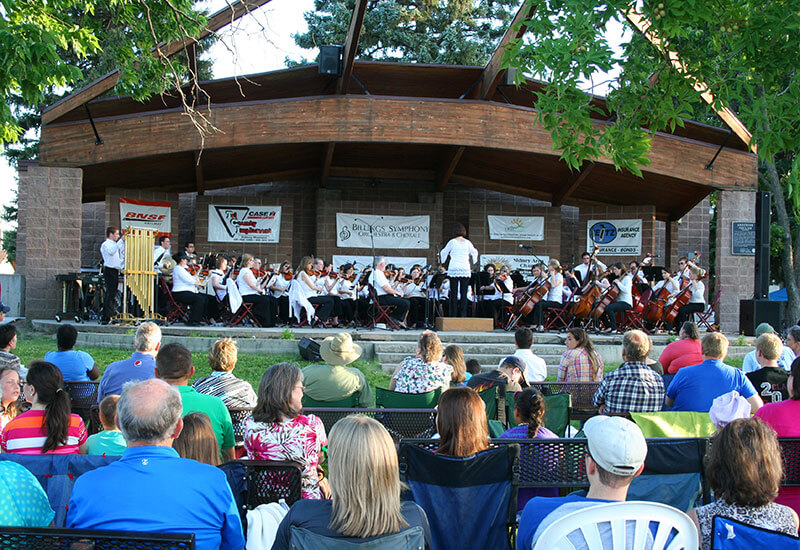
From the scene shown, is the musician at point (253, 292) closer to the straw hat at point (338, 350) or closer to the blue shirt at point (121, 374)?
the blue shirt at point (121, 374)

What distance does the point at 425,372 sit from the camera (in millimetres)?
5605

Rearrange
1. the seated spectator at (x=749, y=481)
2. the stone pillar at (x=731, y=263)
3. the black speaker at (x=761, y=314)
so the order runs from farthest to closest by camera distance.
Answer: the stone pillar at (x=731, y=263) → the black speaker at (x=761, y=314) → the seated spectator at (x=749, y=481)

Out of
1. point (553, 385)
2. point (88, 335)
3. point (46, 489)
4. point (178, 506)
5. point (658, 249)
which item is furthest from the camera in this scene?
point (658, 249)

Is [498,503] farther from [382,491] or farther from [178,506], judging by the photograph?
[178,506]

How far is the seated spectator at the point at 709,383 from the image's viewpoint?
4934 mm

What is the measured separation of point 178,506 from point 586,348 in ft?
15.9

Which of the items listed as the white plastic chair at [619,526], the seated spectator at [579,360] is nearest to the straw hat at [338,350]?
the seated spectator at [579,360]

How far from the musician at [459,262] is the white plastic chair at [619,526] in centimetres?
1026

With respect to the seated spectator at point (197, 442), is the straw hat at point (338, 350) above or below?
above

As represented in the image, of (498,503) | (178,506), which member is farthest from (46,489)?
(498,503)

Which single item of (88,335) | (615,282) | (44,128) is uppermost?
(44,128)

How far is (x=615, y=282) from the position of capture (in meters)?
13.6

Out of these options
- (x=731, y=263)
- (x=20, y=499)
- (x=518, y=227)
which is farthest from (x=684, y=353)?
(x=518, y=227)

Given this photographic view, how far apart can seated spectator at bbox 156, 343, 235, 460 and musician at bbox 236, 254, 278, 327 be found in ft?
28.2
